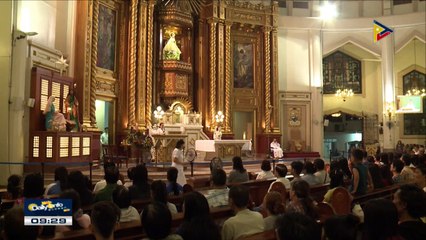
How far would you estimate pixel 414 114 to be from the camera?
884 inches

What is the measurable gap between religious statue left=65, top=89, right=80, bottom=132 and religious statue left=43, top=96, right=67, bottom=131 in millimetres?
535

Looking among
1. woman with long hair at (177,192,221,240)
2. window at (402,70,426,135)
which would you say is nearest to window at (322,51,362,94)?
window at (402,70,426,135)

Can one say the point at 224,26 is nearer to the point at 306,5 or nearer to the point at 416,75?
the point at 306,5

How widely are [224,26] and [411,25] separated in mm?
10127

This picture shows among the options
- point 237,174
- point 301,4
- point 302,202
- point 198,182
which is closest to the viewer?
point 302,202

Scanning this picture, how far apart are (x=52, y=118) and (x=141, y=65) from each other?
5298 mm

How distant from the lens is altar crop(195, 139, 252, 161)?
1490 cm

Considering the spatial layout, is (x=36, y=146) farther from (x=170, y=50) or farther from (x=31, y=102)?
(x=170, y=50)

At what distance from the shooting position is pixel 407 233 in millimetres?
2814

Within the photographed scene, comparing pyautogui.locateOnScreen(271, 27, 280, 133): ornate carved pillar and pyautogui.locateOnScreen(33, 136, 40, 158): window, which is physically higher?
pyautogui.locateOnScreen(271, 27, 280, 133): ornate carved pillar

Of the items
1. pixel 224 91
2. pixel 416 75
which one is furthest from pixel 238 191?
pixel 416 75

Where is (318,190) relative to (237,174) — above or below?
below
